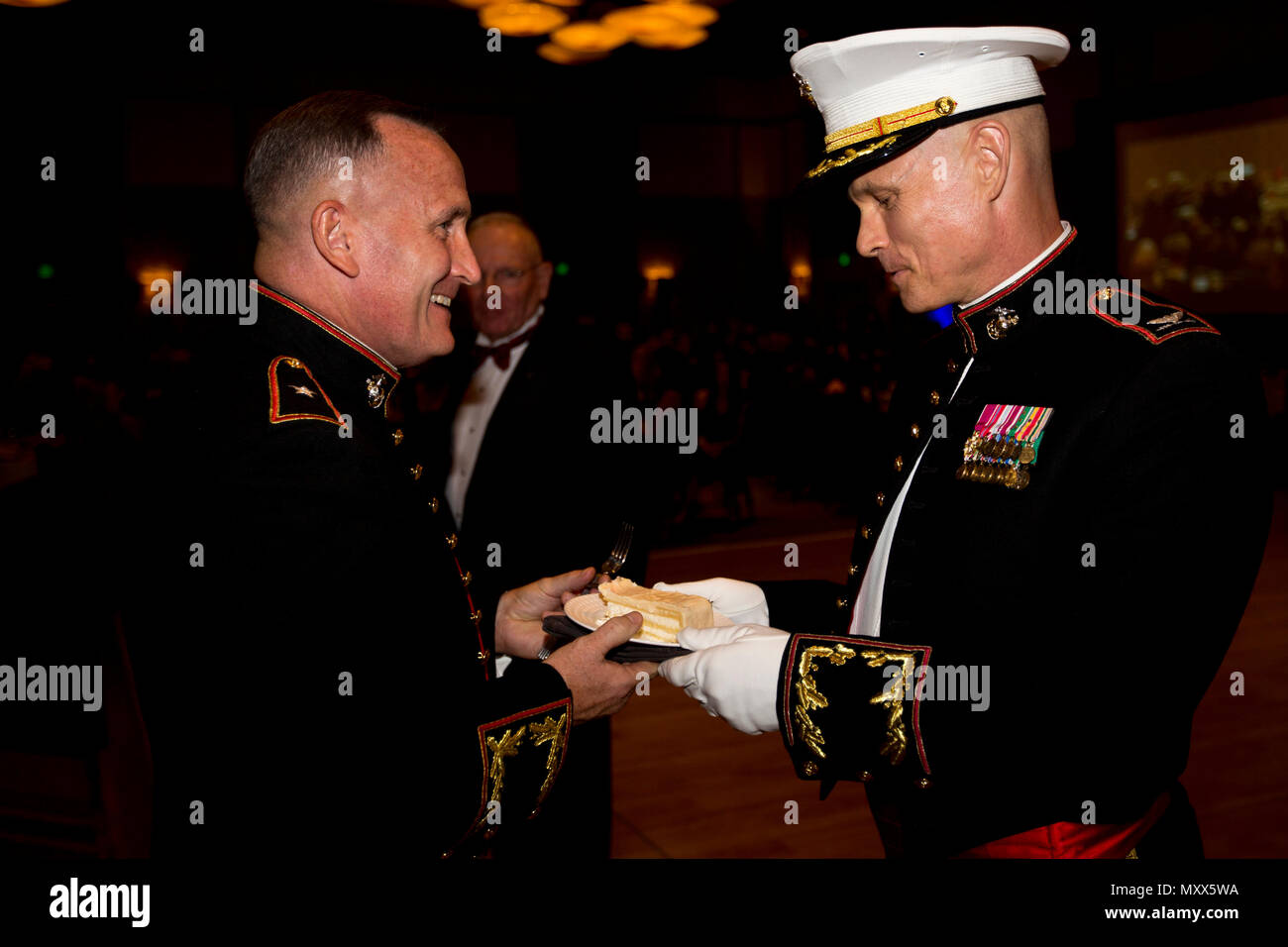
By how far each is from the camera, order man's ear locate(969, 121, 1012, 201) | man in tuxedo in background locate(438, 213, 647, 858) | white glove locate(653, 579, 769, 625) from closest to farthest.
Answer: man's ear locate(969, 121, 1012, 201)
white glove locate(653, 579, 769, 625)
man in tuxedo in background locate(438, 213, 647, 858)

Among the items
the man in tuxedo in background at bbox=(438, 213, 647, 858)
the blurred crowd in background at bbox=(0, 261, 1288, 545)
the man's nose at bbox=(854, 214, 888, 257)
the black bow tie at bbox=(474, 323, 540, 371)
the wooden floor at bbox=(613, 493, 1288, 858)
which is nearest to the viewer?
the man's nose at bbox=(854, 214, 888, 257)

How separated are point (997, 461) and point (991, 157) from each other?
1.44ft

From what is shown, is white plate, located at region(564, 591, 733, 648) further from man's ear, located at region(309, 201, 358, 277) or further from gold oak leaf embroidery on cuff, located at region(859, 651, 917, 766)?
man's ear, located at region(309, 201, 358, 277)

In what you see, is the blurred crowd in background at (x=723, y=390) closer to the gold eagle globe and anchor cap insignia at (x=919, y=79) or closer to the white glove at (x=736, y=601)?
the white glove at (x=736, y=601)

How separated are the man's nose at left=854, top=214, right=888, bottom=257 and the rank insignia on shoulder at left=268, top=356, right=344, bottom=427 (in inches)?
32.7

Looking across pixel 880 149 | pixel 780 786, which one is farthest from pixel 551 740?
pixel 780 786

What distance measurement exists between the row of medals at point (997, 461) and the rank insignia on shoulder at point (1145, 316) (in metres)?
0.22

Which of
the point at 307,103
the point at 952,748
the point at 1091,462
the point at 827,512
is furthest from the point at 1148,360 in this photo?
the point at 827,512

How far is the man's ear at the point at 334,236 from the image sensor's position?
5.03 ft

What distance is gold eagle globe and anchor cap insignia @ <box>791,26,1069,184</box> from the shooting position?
1.46 metres

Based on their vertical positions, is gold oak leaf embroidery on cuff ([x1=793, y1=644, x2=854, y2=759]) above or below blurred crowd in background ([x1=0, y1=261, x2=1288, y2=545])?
below

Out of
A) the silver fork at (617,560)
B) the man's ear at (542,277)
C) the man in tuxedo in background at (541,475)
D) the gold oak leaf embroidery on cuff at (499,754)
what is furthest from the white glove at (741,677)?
the man's ear at (542,277)

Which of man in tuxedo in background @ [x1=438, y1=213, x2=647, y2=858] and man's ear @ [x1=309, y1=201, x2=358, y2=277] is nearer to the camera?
man's ear @ [x1=309, y1=201, x2=358, y2=277]

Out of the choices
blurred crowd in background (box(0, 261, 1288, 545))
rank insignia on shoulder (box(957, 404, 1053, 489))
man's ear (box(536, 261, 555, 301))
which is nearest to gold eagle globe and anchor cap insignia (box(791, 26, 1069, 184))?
rank insignia on shoulder (box(957, 404, 1053, 489))
